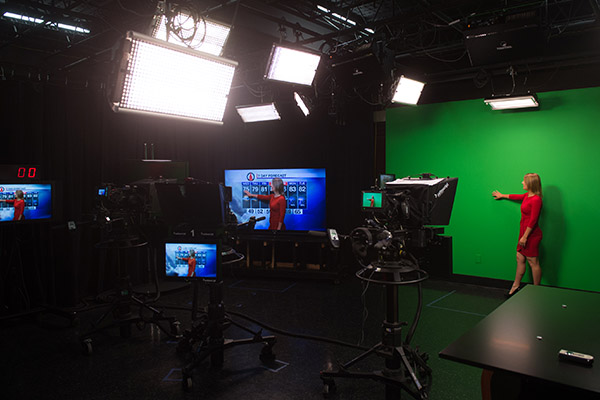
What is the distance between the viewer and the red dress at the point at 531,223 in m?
4.90

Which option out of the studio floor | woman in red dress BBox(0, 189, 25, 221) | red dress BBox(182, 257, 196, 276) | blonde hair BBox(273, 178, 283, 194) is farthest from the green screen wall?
woman in red dress BBox(0, 189, 25, 221)

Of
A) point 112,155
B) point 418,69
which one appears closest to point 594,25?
point 418,69

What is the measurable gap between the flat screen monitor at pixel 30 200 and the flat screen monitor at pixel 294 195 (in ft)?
8.12

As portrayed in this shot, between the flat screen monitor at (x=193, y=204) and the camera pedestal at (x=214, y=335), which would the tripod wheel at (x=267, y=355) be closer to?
the camera pedestal at (x=214, y=335)

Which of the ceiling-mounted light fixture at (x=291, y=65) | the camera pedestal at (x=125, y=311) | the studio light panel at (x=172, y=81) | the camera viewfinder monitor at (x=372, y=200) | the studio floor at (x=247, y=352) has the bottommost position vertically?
Result: the studio floor at (x=247, y=352)

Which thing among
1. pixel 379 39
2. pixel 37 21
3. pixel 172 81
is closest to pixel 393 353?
pixel 172 81

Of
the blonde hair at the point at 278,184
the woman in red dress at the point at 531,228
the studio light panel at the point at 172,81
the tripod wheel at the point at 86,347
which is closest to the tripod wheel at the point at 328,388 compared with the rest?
the studio light panel at the point at 172,81

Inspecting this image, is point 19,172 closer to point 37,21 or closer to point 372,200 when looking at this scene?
point 37,21

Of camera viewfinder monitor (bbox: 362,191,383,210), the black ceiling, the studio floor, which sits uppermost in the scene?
Result: the black ceiling

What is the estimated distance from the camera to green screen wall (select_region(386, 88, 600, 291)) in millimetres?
5125

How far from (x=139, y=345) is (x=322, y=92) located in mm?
4130

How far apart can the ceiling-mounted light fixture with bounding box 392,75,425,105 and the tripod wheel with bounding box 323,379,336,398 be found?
3668mm

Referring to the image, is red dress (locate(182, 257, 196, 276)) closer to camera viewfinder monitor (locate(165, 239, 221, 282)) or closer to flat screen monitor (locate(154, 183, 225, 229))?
camera viewfinder monitor (locate(165, 239, 221, 282))

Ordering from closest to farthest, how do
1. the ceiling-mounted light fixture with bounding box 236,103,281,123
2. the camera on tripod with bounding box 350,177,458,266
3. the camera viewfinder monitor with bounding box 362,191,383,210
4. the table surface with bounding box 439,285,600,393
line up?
the table surface with bounding box 439,285,600,393 → the camera on tripod with bounding box 350,177,458,266 → the camera viewfinder monitor with bounding box 362,191,383,210 → the ceiling-mounted light fixture with bounding box 236,103,281,123
